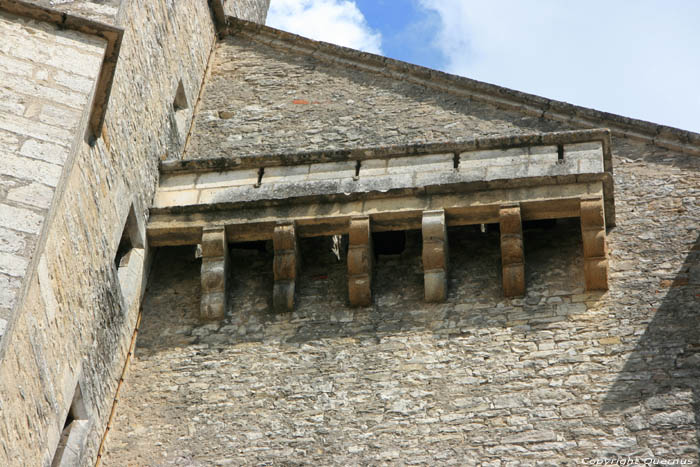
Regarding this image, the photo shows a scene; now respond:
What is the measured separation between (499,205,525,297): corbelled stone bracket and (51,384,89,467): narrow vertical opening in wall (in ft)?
11.3

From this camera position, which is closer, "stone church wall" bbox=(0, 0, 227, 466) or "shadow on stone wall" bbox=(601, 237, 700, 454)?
"stone church wall" bbox=(0, 0, 227, 466)

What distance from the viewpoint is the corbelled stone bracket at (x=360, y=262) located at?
410 inches

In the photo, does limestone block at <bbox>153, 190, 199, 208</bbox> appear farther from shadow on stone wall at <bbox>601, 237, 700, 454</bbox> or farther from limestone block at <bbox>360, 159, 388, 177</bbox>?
shadow on stone wall at <bbox>601, 237, 700, 454</bbox>

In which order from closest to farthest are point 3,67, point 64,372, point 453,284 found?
point 3,67, point 64,372, point 453,284

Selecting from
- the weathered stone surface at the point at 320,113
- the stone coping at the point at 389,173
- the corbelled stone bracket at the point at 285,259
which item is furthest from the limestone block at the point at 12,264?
the weathered stone surface at the point at 320,113

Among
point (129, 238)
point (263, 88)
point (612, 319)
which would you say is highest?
point (263, 88)

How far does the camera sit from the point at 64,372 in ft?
29.9

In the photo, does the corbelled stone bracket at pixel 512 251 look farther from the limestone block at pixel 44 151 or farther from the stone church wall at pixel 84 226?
the limestone block at pixel 44 151

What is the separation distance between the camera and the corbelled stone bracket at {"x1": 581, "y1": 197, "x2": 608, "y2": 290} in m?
10.2

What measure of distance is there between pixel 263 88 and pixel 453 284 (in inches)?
135

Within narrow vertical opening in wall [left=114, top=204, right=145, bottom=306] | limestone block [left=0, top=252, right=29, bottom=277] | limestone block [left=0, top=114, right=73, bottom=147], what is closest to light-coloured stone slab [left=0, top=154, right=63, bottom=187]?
limestone block [left=0, top=114, right=73, bottom=147]

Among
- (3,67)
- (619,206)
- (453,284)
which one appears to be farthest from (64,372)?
(619,206)

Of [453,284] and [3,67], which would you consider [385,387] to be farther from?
[3,67]

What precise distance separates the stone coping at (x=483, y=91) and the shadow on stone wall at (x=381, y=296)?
1301 millimetres
